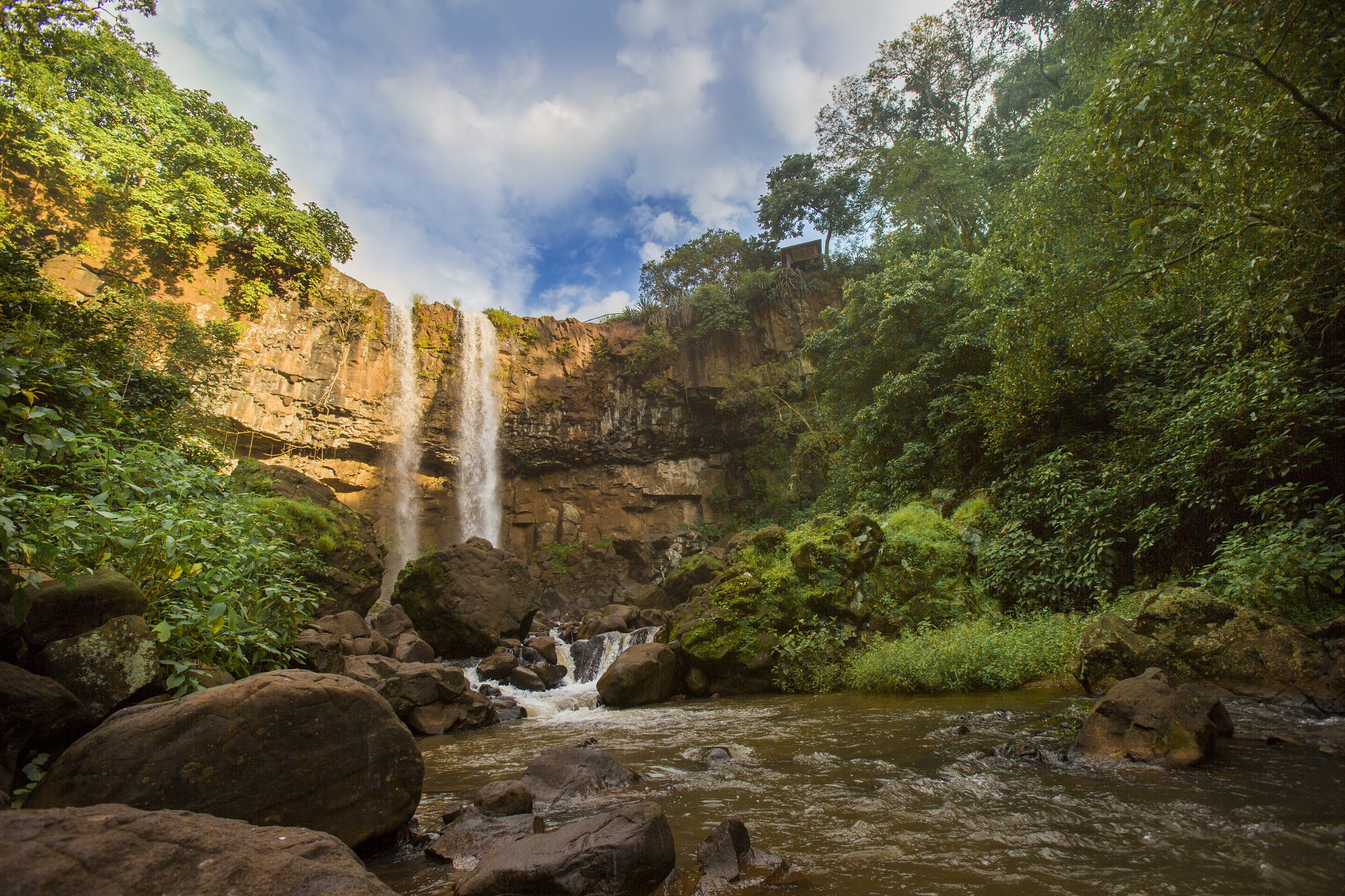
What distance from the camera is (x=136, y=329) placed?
15.0 metres

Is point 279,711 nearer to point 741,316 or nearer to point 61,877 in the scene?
point 61,877

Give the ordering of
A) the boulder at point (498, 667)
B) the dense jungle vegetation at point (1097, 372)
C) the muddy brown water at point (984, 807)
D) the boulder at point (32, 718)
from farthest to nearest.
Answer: the boulder at point (498, 667)
the dense jungle vegetation at point (1097, 372)
the boulder at point (32, 718)
the muddy brown water at point (984, 807)

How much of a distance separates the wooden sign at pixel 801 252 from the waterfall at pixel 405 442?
16.9 meters

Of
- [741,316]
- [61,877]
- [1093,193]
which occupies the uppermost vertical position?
[741,316]

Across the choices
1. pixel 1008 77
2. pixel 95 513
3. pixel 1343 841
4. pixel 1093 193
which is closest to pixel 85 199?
pixel 95 513

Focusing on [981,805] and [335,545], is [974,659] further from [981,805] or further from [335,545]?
[335,545]

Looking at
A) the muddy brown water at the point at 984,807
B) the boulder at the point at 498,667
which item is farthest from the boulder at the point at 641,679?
the muddy brown water at the point at 984,807

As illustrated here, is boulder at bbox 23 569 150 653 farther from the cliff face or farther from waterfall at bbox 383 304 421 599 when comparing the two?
waterfall at bbox 383 304 421 599

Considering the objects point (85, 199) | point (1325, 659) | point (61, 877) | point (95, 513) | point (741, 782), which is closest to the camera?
point (61, 877)

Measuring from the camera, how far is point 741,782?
491cm

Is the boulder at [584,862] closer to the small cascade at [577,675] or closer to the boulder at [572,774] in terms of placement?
the boulder at [572,774]

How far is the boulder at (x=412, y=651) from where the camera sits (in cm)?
1070

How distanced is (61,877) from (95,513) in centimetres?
266

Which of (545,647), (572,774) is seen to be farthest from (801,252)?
(572,774)
